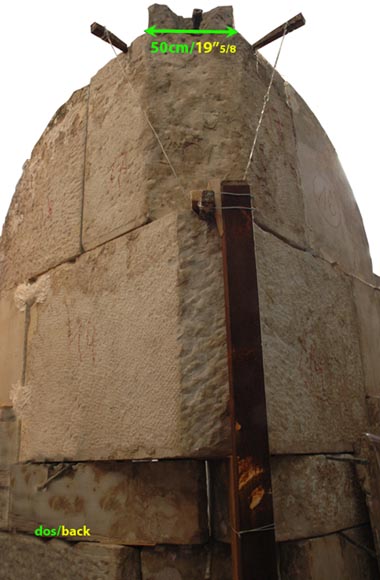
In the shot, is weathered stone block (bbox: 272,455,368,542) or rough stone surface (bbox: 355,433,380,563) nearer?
weathered stone block (bbox: 272,455,368,542)

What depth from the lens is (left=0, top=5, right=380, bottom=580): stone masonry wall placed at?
1.65 metres

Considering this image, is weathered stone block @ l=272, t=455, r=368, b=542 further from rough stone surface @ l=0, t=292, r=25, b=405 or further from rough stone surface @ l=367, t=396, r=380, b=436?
rough stone surface @ l=0, t=292, r=25, b=405

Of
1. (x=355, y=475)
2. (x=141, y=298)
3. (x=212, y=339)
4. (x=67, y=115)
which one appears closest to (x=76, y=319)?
(x=141, y=298)

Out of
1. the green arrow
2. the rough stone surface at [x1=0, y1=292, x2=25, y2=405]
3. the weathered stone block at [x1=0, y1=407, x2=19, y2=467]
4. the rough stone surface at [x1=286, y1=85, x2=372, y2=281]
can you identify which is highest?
the green arrow

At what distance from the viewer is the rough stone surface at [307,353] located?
1740 millimetres

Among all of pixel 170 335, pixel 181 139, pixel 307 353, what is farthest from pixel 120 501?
pixel 181 139

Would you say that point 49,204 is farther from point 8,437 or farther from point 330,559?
point 330,559

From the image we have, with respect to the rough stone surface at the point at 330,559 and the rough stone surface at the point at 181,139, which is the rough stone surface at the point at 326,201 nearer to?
the rough stone surface at the point at 181,139

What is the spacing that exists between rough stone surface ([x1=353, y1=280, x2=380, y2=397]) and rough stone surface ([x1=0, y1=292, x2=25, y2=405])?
163 cm

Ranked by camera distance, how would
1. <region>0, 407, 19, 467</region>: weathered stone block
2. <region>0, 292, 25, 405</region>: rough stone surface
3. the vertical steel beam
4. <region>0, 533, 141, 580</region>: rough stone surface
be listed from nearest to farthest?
the vertical steel beam < <region>0, 533, 141, 580</region>: rough stone surface < <region>0, 407, 19, 467</region>: weathered stone block < <region>0, 292, 25, 405</region>: rough stone surface

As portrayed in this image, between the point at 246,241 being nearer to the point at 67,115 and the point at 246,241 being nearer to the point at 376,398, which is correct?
the point at 376,398

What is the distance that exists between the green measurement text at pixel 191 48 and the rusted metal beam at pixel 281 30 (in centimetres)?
15

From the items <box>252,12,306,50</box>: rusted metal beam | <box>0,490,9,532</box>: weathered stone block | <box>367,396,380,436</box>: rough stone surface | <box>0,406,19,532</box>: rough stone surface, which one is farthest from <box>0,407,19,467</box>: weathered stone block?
Result: <box>252,12,306,50</box>: rusted metal beam

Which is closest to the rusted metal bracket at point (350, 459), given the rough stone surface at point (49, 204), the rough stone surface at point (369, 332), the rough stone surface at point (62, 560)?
the rough stone surface at point (369, 332)
